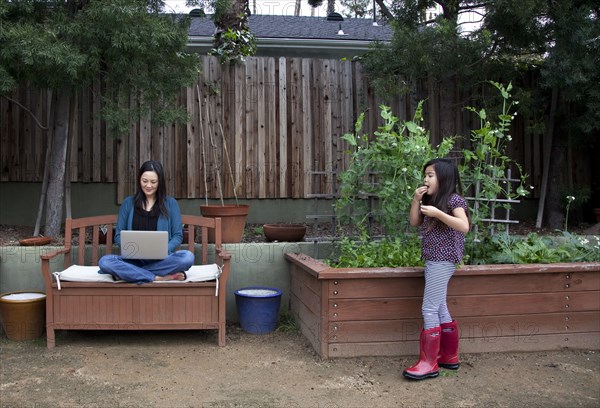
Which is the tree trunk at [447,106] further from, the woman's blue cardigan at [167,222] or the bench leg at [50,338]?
the bench leg at [50,338]

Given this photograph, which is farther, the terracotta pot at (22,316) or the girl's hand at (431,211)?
the terracotta pot at (22,316)

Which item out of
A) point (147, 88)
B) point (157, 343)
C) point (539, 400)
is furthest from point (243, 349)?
point (147, 88)

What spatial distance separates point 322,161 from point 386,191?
2427 mm

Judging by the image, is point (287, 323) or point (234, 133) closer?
point (287, 323)

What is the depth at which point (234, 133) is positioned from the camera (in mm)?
6445

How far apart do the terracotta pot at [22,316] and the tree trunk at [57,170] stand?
1.12m

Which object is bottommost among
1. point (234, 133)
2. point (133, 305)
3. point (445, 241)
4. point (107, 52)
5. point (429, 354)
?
point (429, 354)

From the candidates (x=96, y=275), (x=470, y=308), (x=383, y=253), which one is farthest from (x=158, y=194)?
(x=470, y=308)

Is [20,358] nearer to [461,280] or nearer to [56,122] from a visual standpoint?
[56,122]

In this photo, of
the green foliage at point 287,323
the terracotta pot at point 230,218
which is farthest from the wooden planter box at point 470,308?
the terracotta pot at point 230,218

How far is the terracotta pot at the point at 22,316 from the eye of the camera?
4.31 metres

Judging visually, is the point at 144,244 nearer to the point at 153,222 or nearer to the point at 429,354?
the point at 153,222

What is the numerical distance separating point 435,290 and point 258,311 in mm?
1516

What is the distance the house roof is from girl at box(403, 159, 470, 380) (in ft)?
13.0
